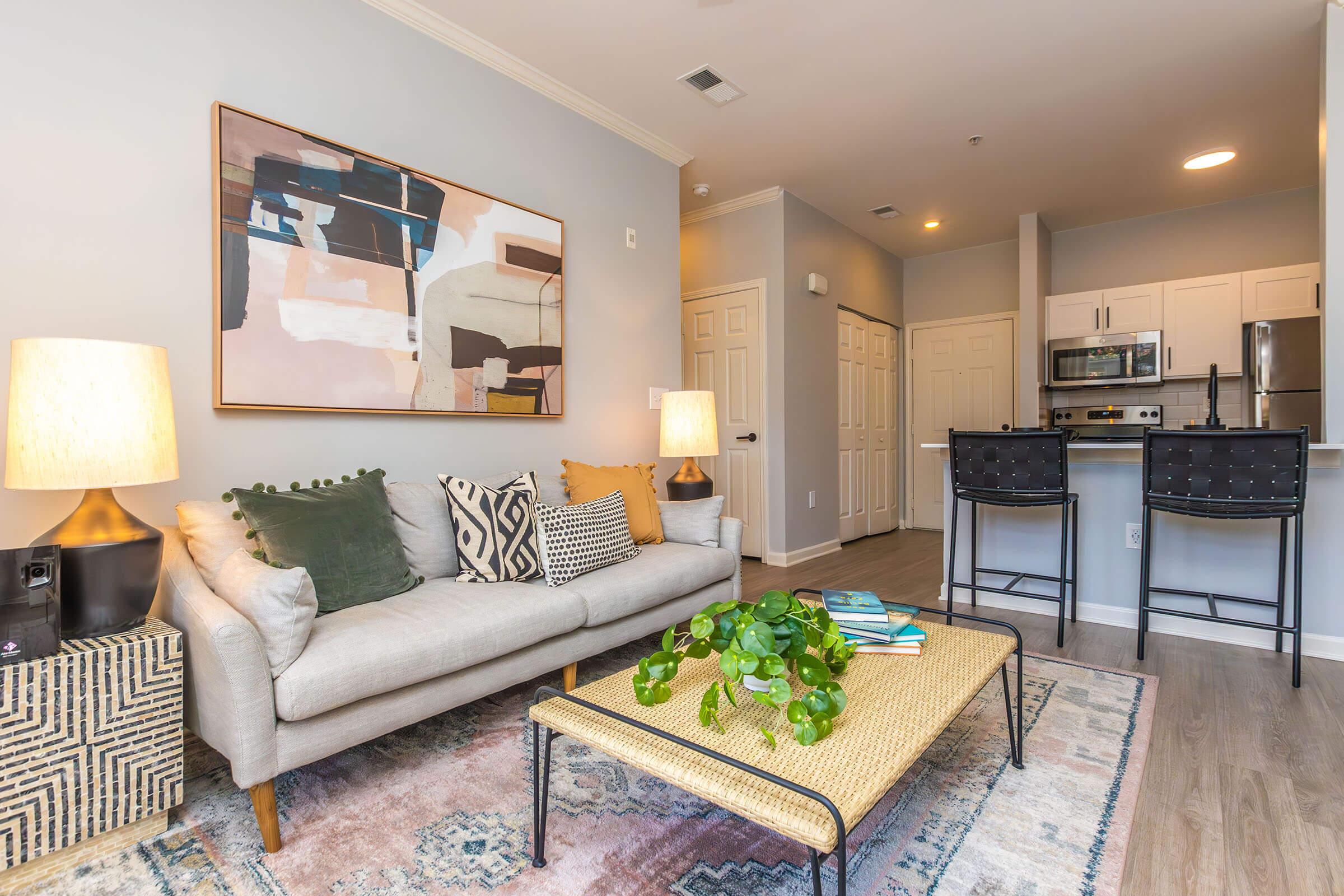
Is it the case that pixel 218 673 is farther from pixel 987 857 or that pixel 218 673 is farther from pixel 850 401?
pixel 850 401

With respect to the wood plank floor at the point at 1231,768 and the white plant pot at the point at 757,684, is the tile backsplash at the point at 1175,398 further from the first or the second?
the white plant pot at the point at 757,684

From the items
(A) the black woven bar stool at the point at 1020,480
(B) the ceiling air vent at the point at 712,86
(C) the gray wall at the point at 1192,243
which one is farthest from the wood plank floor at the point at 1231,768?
(C) the gray wall at the point at 1192,243

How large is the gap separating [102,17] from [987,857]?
3.27 meters

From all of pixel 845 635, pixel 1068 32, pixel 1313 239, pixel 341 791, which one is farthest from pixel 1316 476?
pixel 341 791

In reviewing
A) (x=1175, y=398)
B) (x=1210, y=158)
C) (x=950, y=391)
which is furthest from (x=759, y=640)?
(x=950, y=391)

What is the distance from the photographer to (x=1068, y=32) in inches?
112

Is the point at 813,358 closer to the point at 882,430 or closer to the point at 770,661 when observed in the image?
the point at 882,430

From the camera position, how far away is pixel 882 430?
6129 mm

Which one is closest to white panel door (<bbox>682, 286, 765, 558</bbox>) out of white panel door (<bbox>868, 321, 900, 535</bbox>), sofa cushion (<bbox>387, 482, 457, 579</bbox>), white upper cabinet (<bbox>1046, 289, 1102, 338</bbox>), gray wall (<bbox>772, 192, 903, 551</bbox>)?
gray wall (<bbox>772, 192, 903, 551</bbox>)

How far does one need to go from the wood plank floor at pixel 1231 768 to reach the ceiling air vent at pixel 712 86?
3029 mm

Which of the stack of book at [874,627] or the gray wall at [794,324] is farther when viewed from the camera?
the gray wall at [794,324]

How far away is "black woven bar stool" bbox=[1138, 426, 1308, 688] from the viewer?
2.42 meters

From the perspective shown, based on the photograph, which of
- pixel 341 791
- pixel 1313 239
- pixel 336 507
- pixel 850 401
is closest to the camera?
pixel 341 791

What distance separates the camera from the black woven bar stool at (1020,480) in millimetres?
2934
